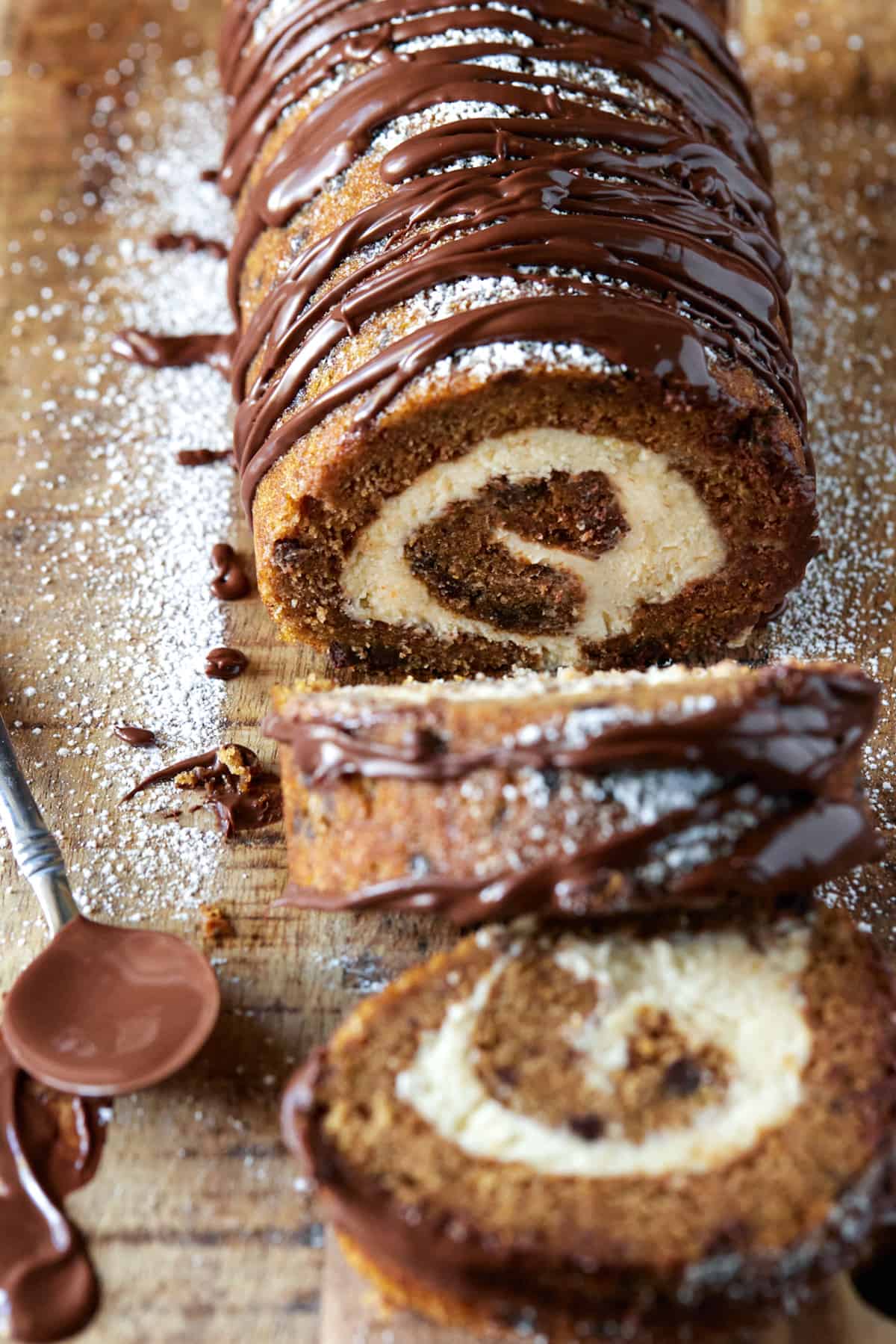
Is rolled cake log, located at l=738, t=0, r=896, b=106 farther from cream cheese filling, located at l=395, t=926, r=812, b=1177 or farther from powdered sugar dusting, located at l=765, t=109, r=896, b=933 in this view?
cream cheese filling, located at l=395, t=926, r=812, b=1177

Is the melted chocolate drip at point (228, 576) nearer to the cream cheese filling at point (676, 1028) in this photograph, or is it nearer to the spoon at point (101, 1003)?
the spoon at point (101, 1003)

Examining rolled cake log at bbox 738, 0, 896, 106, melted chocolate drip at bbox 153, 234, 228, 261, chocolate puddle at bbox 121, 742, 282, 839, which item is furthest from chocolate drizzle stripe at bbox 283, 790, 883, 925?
rolled cake log at bbox 738, 0, 896, 106

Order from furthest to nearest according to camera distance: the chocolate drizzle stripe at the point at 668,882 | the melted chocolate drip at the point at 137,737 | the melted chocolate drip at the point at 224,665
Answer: the melted chocolate drip at the point at 224,665, the melted chocolate drip at the point at 137,737, the chocolate drizzle stripe at the point at 668,882

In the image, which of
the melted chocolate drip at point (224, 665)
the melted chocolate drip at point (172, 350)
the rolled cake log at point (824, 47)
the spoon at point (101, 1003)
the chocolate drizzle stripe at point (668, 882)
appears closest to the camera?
the chocolate drizzle stripe at point (668, 882)

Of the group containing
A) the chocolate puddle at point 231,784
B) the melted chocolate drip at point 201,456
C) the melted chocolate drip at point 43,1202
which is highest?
the melted chocolate drip at point 201,456

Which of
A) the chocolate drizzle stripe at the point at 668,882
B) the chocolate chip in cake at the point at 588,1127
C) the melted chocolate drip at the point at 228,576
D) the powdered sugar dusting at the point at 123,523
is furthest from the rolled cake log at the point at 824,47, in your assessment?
the chocolate chip in cake at the point at 588,1127

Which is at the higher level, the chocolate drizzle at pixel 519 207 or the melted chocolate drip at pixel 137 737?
the chocolate drizzle at pixel 519 207
